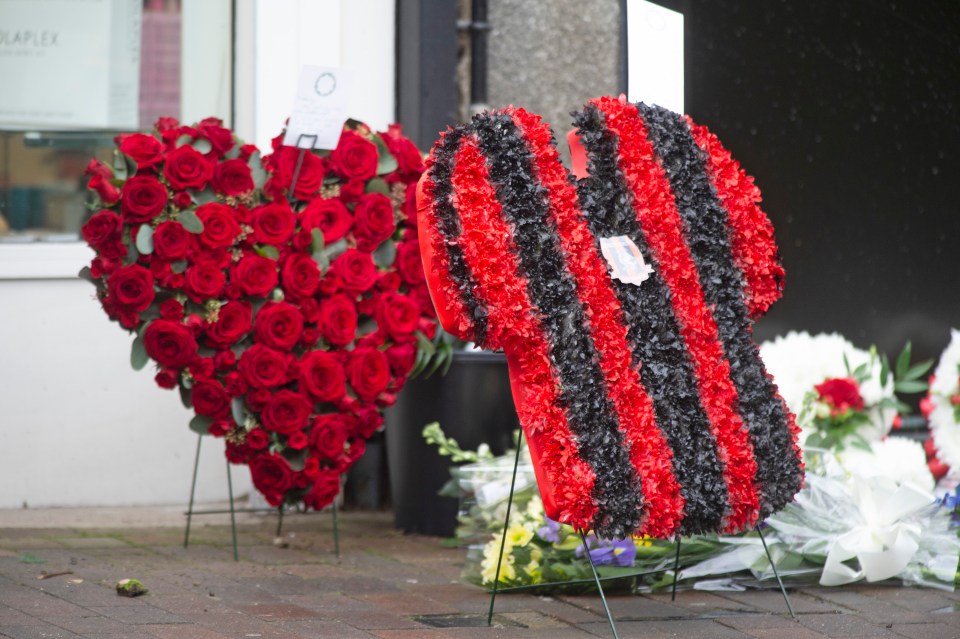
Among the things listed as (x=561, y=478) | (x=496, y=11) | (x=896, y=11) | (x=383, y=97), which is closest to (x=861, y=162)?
(x=896, y=11)

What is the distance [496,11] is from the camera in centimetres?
582

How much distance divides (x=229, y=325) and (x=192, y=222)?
13.3 inches

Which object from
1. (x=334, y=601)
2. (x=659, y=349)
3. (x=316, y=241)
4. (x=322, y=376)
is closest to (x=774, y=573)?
(x=659, y=349)

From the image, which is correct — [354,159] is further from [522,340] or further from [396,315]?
[522,340]

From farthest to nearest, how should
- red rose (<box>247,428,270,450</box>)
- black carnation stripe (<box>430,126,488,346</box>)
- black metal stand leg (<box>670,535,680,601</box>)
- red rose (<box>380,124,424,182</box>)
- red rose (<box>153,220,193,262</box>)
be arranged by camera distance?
1. red rose (<box>380,124,424,182</box>)
2. red rose (<box>247,428,270,450</box>)
3. red rose (<box>153,220,193,262</box>)
4. black metal stand leg (<box>670,535,680,601</box>)
5. black carnation stripe (<box>430,126,488,346</box>)

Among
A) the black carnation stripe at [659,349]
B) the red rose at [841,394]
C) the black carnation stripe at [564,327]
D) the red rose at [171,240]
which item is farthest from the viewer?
the red rose at [841,394]

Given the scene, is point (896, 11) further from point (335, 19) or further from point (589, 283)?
point (589, 283)

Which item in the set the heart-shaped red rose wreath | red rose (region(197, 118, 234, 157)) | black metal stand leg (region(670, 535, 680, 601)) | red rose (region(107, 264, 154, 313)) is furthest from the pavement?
red rose (region(197, 118, 234, 157))

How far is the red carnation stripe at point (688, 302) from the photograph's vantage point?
136 inches

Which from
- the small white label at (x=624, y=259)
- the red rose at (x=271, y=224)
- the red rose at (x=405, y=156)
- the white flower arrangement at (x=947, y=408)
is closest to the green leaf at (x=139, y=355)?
the red rose at (x=271, y=224)

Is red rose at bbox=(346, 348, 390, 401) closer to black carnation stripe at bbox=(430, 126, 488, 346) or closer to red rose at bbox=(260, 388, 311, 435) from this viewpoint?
red rose at bbox=(260, 388, 311, 435)

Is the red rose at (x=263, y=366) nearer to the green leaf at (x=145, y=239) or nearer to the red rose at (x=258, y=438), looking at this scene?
the red rose at (x=258, y=438)

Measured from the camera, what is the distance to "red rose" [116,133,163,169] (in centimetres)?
418

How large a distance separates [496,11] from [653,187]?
257cm
